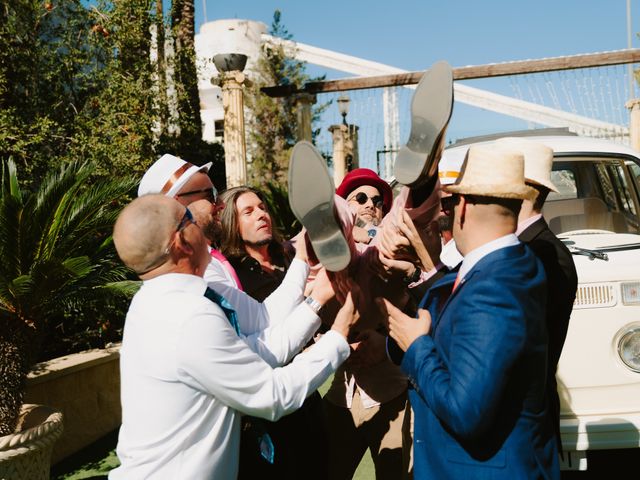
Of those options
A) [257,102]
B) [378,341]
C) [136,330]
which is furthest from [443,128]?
[257,102]

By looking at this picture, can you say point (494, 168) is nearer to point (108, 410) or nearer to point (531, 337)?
point (531, 337)

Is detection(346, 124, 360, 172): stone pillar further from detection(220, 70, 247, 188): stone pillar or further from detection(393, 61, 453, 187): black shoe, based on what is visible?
→ detection(393, 61, 453, 187): black shoe

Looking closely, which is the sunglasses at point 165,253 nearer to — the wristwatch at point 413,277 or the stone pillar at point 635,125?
the wristwatch at point 413,277

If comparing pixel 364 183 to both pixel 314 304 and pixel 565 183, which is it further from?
pixel 565 183

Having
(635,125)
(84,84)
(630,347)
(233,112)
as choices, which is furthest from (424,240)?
(635,125)

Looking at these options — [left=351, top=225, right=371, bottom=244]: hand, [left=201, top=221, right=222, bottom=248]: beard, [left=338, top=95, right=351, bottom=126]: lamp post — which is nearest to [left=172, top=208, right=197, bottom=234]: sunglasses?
[left=201, top=221, right=222, bottom=248]: beard

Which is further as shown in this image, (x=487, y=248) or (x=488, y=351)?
(x=487, y=248)

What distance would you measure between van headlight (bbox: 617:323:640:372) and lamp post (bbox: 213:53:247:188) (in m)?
7.82

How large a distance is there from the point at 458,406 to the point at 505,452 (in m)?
0.23

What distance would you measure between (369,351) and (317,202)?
1.39 m

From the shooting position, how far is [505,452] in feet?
6.29

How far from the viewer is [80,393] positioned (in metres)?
5.90

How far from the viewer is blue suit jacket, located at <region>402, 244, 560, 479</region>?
183 centimetres

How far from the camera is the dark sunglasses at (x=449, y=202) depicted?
2085mm
